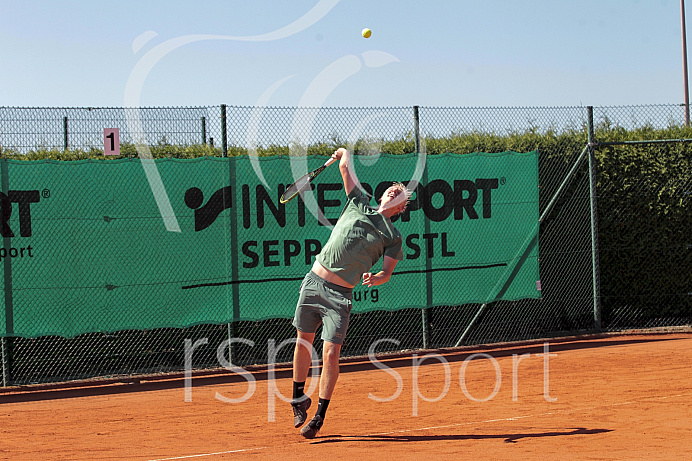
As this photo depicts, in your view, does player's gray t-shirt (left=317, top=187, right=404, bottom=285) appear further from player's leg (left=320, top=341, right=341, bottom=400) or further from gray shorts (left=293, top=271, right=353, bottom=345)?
player's leg (left=320, top=341, right=341, bottom=400)

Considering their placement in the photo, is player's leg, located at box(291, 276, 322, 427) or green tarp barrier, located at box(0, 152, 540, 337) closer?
player's leg, located at box(291, 276, 322, 427)

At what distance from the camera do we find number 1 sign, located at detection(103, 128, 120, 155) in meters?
8.52

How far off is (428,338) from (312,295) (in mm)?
4463

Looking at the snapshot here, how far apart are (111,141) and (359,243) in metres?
4.24

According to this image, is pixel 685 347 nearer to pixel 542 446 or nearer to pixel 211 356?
pixel 542 446

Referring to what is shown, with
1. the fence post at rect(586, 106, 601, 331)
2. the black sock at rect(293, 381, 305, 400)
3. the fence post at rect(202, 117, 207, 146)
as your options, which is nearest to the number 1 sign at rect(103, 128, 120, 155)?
the fence post at rect(202, 117, 207, 146)

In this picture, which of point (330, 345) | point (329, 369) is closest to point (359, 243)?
point (330, 345)

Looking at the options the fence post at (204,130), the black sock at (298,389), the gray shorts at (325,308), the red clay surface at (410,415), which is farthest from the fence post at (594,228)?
the black sock at (298,389)

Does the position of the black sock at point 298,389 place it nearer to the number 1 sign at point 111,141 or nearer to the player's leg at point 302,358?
the player's leg at point 302,358

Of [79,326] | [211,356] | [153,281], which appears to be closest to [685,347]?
[211,356]

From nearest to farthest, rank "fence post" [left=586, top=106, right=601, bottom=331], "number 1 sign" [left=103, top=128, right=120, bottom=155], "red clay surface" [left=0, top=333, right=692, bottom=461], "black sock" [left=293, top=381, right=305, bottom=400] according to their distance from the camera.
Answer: "red clay surface" [left=0, top=333, right=692, bottom=461] → "black sock" [left=293, top=381, right=305, bottom=400] → "number 1 sign" [left=103, top=128, right=120, bottom=155] → "fence post" [left=586, top=106, right=601, bottom=331]

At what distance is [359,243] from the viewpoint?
5543 mm

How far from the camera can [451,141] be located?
34.9 feet

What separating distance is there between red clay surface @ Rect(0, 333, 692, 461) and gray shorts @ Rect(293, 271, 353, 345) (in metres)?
0.80
